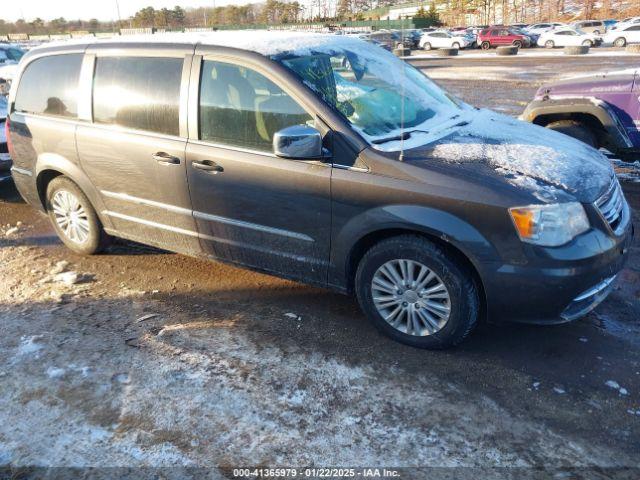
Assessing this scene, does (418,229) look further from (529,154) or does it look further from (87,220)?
(87,220)

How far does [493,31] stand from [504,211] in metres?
40.0

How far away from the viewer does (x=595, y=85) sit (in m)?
6.35

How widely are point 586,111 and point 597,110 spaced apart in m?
0.12

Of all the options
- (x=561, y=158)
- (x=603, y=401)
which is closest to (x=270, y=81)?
(x=561, y=158)

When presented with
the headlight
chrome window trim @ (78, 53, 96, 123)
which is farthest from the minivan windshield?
chrome window trim @ (78, 53, 96, 123)

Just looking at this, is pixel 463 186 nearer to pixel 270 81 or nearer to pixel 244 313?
pixel 270 81

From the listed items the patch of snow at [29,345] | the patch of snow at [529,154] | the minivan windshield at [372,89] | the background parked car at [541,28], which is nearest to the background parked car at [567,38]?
the background parked car at [541,28]

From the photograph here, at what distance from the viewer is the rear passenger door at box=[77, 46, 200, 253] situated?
3885 millimetres

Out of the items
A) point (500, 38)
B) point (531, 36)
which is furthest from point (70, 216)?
point (531, 36)

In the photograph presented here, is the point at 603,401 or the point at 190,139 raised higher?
the point at 190,139

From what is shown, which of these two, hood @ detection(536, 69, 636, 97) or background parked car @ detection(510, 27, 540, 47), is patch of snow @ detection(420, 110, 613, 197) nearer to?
hood @ detection(536, 69, 636, 97)

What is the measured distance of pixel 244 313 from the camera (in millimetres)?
3939

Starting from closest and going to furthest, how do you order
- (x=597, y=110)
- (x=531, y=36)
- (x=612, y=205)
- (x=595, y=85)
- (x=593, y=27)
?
(x=612, y=205) < (x=597, y=110) < (x=595, y=85) < (x=531, y=36) < (x=593, y=27)

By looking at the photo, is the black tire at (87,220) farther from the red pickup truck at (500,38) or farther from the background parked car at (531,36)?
the background parked car at (531,36)
